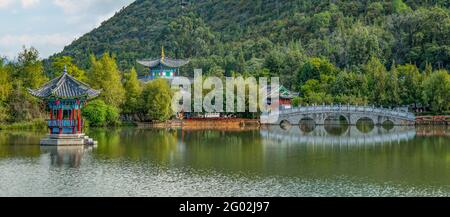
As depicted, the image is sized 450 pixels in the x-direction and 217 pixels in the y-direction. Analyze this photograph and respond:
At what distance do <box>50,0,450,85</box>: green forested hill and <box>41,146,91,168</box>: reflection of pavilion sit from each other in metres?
32.5

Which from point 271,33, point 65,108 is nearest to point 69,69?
point 65,108

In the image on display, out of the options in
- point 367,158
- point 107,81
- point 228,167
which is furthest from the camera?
point 107,81

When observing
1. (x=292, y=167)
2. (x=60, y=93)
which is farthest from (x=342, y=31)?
(x=292, y=167)

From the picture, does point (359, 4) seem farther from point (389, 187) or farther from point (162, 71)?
point (389, 187)

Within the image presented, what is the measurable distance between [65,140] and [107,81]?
16.6 meters

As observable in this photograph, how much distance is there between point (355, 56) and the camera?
2494 inches

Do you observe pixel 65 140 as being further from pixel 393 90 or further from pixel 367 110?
pixel 393 90

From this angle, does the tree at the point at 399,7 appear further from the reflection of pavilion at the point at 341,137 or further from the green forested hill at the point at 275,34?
the reflection of pavilion at the point at 341,137

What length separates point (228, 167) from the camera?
73.2 feet

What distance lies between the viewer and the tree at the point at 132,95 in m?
47.0

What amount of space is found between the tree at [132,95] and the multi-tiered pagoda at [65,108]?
16517 millimetres

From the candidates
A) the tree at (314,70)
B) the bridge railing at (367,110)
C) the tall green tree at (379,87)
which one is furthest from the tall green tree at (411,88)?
the tree at (314,70)

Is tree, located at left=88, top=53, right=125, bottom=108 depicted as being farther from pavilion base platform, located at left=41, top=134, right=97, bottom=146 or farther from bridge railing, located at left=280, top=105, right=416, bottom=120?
pavilion base platform, located at left=41, top=134, right=97, bottom=146
